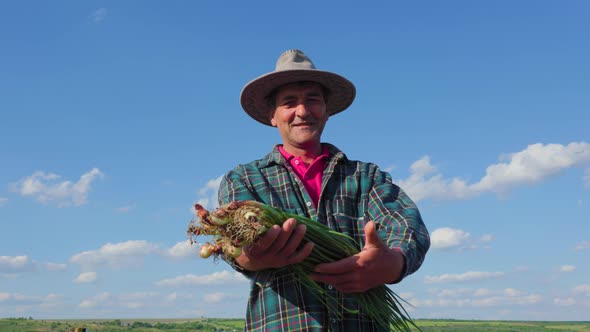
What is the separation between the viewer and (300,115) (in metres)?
4.49

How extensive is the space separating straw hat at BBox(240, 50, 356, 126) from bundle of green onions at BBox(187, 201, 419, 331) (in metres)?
1.54

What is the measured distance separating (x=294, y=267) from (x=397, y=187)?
1.50 metres

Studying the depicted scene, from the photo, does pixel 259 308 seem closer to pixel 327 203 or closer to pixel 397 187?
pixel 327 203

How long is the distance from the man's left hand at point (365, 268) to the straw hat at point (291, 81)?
1800mm

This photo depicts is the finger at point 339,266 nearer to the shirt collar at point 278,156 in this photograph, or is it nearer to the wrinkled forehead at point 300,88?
the shirt collar at point 278,156

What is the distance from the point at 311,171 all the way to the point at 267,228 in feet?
4.69

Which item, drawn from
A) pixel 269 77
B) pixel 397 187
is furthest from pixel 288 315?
pixel 269 77

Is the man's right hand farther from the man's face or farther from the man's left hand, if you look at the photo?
the man's face

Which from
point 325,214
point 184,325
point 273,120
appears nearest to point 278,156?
point 273,120

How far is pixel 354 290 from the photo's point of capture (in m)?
3.62

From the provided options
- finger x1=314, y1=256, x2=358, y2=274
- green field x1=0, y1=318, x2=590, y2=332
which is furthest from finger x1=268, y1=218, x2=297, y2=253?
green field x1=0, y1=318, x2=590, y2=332

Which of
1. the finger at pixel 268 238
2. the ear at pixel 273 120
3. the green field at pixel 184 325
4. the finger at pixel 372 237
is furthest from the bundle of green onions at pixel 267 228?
the green field at pixel 184 325

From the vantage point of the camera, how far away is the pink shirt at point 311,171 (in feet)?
14.6

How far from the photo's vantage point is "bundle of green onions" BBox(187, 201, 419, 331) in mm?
3150
